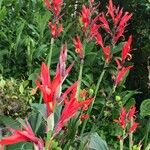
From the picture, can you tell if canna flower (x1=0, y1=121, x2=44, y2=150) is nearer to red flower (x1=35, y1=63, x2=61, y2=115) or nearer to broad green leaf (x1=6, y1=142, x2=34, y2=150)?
red flower (x1=35, y1=63, x2=61, y2=115)

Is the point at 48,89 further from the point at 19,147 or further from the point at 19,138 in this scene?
the point at 19,147

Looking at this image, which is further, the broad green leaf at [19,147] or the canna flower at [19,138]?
the broad green leaf at [19,147]

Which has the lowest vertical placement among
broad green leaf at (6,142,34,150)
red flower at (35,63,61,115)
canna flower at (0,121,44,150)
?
broad green leaf at (6,142,34,150)

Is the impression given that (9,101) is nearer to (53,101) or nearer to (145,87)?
(145,87)

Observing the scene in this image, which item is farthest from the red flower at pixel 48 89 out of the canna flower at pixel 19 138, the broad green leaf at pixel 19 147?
the broad green leaf at pixel 19 147

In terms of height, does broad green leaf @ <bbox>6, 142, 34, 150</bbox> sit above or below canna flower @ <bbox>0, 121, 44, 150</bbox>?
below

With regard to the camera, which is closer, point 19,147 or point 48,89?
point 48,89

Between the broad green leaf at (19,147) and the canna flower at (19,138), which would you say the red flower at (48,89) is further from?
the broad green leaf at (19,147)

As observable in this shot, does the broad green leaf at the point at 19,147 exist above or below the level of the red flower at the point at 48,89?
below

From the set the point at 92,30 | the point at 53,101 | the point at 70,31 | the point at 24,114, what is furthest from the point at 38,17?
the point at 53,101

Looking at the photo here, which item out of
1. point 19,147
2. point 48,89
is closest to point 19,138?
point 48,89

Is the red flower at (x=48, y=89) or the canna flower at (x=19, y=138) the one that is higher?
the red flower at (x=48, y=89)

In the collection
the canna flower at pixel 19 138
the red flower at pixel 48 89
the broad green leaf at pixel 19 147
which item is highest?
the red flower at pixel 48 89

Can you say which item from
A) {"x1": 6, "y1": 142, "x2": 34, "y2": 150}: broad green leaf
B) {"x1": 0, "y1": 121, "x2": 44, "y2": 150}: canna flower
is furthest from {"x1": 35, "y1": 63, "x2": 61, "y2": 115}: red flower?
{"x1": 6, "y1": 142, "x2": 34, "y2": 150}: broad green leaf
